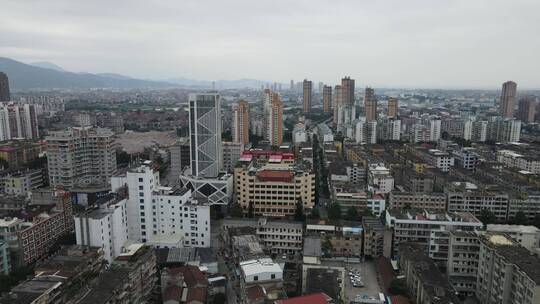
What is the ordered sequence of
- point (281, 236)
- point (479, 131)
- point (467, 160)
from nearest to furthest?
point (281, 236) → point (467, 160) → point (479, 131)

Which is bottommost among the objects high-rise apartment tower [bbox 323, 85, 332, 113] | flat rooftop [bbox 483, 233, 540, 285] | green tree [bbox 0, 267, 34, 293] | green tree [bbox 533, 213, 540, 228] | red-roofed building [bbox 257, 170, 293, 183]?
green tree [bbox 533, 213, 540, 228]

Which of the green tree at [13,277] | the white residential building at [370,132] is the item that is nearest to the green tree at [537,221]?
the green tree at [13,277]

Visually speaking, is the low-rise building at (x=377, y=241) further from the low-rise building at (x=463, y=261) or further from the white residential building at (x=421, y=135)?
the white residential building at (x=421, y=135)

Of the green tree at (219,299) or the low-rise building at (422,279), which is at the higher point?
the low-rise building at (422,279)

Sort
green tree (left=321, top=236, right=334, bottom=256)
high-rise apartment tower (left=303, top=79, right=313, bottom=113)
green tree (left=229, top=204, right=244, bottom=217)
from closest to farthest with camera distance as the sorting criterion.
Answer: green tree (left=321, top=236, right=334, bottom=256) < green tree (left=229, top=204, right=244, bottom=217) < high-rise apartment tower (left=303, top=79, right=313, bottom=113)

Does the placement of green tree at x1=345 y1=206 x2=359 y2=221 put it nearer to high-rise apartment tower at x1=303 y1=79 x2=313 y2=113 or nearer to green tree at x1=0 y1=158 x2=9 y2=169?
green tree at x1=0 y1=158 x2=9 y2=169

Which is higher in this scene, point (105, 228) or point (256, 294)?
point (105, 228)

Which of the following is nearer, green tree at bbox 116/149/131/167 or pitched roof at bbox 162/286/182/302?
pitched roof at bbox 162/286/182/302

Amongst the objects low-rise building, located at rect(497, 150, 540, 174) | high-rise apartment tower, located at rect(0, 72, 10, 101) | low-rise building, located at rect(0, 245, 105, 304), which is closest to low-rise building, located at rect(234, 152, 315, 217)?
low-rise building, located at rect(0, 245, 105, 304)

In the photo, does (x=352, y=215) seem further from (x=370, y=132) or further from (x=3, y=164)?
(x=370, y=132)

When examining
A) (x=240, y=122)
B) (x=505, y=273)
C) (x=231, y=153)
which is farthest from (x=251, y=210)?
(x=240, y=122)

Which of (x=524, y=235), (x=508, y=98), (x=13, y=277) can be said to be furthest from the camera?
(x=508, y=98)
